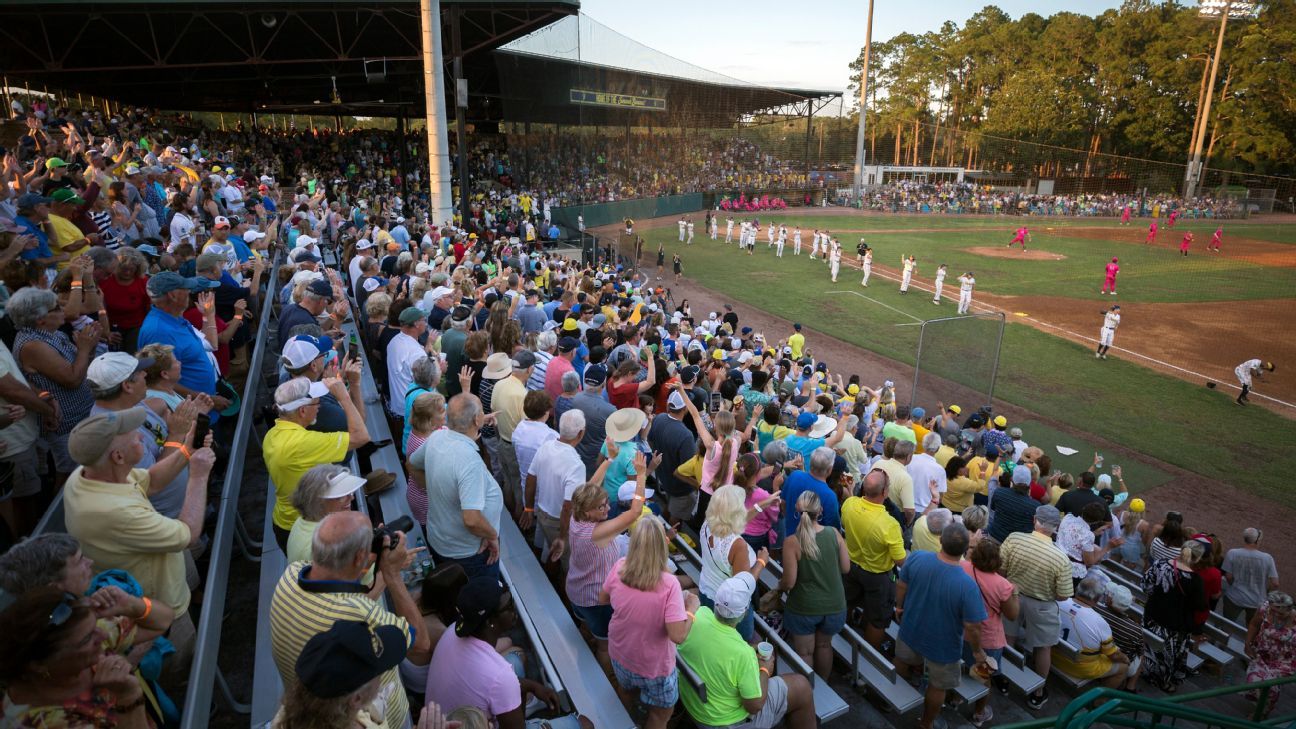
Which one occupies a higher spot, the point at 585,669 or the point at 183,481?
the point at 183,481

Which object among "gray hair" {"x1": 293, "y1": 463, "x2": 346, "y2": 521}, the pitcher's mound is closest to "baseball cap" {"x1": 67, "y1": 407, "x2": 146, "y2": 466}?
"gray hair" {"x1": 293, "y1": 463, "x2": 346, "y2": 521}

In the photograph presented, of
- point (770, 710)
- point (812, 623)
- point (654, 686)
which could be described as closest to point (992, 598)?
point (812, 623)

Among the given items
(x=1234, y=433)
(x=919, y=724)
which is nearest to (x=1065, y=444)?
(x=1234, y=433)

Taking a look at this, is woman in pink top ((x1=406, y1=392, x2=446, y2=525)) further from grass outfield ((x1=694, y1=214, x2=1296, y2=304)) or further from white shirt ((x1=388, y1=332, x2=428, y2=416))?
grass outfield ((x1=694, y1=214, x2=1296, y2=304))

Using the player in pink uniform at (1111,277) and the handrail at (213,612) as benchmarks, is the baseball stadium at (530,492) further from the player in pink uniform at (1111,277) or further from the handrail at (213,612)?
the player in pink uniform at (1111,277)

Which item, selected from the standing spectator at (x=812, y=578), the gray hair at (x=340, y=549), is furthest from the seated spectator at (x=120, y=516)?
the standing spectator at (x=812, y=578)

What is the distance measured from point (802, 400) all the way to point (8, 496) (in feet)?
23.4

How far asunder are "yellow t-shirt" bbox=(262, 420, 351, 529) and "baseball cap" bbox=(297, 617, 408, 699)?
71.0 inches

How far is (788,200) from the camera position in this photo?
5444 centimetres

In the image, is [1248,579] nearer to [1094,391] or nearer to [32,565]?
[32,565]

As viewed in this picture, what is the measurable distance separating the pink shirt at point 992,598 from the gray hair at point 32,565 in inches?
194

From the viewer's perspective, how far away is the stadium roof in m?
17.8

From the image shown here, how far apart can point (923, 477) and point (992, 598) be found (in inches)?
75.7

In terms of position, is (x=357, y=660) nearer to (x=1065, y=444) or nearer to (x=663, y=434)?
(x=663, y=434)
